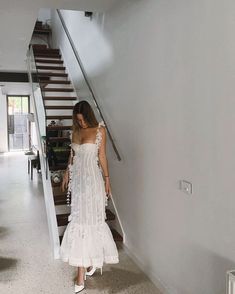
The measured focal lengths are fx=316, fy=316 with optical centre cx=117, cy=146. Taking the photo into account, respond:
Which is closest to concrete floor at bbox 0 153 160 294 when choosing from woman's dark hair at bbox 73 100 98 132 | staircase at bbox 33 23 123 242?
staircase at bbox 33 23 123 242

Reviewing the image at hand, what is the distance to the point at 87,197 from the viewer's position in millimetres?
2891

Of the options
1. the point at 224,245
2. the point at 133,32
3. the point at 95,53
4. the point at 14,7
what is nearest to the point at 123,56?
the point at 133,32

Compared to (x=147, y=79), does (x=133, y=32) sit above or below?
above

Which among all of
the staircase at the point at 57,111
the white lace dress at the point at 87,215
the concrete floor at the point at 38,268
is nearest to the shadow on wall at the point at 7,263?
the concrete floor at the point at 38,268

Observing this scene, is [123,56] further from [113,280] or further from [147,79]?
[113,280]

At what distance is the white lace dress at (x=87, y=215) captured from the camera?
113 inches

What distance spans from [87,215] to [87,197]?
0.57 feet

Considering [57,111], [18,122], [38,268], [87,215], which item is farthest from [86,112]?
[18,122]

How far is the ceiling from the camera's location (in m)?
3.64

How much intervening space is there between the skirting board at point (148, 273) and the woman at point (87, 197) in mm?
389

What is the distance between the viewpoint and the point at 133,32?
3266mm

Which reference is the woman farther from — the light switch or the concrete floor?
the light switch

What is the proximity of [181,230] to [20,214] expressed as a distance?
3505 mm

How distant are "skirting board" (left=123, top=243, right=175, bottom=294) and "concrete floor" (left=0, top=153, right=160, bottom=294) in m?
0.04
